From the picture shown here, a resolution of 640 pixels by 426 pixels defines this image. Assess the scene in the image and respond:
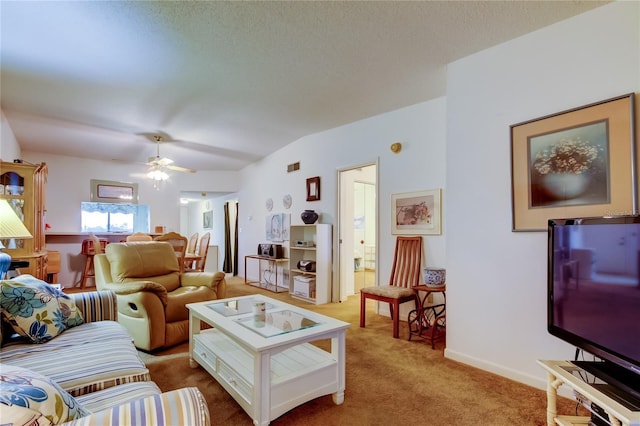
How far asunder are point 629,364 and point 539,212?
112cm

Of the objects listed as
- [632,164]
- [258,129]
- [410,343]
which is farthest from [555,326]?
[258,129]

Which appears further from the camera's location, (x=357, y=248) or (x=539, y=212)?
(x=357, y=248)

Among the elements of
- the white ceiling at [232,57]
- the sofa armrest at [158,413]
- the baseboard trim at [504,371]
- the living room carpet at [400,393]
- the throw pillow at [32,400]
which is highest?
the white ceiling at [232,57]

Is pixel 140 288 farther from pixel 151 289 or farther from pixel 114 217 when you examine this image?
pixel 114 217

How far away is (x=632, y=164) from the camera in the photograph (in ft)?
5.78

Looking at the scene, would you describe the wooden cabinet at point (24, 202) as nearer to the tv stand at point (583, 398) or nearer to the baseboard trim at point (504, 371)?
the baseboard trim at point (504, 371)

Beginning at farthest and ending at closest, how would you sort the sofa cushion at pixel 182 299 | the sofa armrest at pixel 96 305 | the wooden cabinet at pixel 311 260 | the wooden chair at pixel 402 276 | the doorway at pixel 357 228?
1. the doorway at pixel 357 228
2. the wooden cabinet at pixel 311 260
3. the wooden chair at pixel 402 276
4. the sofa cushion at pixel 182 299
5. the sofa armrest at pixel 96 305

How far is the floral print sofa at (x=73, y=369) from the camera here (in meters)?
0.75

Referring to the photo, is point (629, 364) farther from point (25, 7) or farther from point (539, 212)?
point (25, 7)

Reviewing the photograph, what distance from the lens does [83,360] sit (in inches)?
60.1

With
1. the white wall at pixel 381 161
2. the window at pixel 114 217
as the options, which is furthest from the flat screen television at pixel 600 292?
the window at pixel 114 217

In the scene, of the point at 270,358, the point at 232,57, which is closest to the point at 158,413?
the point at 270,358

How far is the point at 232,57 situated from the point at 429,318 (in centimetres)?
319

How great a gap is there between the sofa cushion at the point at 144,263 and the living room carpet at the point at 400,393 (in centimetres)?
82
